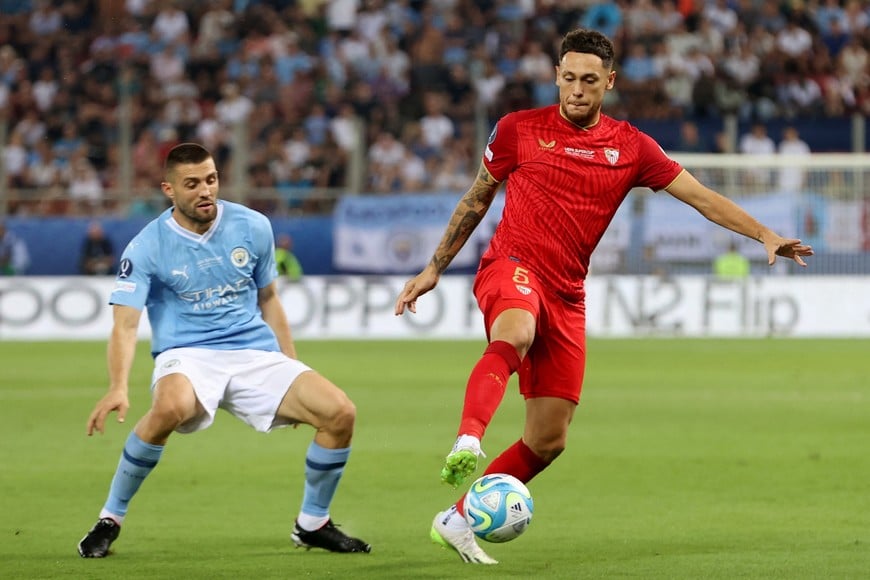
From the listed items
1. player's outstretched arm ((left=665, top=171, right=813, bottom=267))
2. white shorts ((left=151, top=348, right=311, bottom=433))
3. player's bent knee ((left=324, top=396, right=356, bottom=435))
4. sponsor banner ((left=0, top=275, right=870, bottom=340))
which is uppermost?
player's outstretched arm ((left=665, top=171, right=813, bottom=267))

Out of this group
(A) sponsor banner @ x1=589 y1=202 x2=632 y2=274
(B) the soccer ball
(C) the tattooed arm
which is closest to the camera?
(B) the soccer ball

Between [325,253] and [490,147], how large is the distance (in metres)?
16.6

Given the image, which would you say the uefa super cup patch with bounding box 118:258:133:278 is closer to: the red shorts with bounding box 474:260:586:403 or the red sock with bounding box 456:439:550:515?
the red shorts with bounding box 474:260:586:403

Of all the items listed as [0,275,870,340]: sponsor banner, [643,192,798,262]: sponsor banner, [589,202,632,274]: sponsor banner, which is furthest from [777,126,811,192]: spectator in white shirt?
[589,202,632,274]: sponsor banner

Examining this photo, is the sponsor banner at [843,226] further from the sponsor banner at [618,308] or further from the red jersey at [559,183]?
the red jersey at [559,183]

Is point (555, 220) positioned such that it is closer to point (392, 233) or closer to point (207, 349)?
point (207, 349)

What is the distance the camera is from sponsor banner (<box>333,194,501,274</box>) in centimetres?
2245

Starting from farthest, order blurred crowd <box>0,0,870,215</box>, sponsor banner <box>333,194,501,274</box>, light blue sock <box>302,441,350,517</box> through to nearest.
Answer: blurred crowd <box>0,0,870,215</box> → sponsor banner <box>333,194,501,274</box> → light blue sock <box>302,441,350,517</box>

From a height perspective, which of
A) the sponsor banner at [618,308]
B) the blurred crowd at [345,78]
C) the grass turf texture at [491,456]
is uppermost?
the blurred crowd at [345,78]

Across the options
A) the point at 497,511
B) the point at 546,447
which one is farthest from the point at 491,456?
the point at 497,511

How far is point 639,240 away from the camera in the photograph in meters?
22.9

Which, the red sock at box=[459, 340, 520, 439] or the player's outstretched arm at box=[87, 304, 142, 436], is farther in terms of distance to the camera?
the player's outstretched arm at box=[87, 304, 142, 436]

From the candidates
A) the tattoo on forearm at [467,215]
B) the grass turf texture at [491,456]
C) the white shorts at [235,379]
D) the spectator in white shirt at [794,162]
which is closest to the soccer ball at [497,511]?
the grass turf texture at [491,456]

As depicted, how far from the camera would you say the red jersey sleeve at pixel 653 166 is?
677cm
